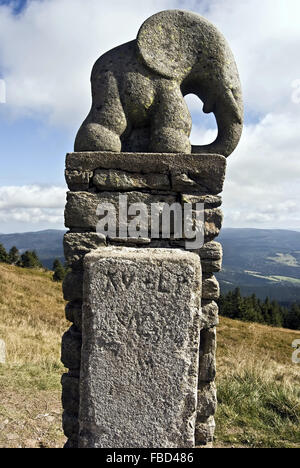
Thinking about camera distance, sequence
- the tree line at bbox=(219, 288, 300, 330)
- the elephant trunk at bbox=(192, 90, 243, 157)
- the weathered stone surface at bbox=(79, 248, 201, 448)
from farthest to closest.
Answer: the tree line at bbox=(219, 288, 300, 330), the elephant trunk at bbox=(192, 90, 243, 157), the weathered stone surface at bbox=(79, 248, 201, 448)

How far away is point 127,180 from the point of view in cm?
291

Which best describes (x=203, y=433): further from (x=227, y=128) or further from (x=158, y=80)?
(x=158, y=80)

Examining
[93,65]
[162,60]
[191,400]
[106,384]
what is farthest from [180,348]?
[93,65]

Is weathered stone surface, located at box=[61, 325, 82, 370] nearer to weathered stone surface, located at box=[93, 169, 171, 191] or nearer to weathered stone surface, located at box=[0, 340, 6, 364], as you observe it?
weathered stone surface, located at box=[93, 169, 171, 191]

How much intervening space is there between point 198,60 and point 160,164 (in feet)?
3.47

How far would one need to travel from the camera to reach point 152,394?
2244 millimetres

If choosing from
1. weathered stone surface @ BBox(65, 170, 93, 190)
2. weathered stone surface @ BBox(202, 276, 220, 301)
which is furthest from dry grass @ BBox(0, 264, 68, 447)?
weathered stone surface @ BBox(65, 170, 93, 190)

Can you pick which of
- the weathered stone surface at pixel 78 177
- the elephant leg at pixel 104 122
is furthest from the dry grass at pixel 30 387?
the elephant leg at pixel 104 122

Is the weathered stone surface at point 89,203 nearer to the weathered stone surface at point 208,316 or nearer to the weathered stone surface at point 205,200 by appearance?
the weathered stone surface at point 205,200

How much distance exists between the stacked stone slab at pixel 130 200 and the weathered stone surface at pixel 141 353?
0.64 m

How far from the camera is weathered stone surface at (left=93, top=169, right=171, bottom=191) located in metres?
2.90

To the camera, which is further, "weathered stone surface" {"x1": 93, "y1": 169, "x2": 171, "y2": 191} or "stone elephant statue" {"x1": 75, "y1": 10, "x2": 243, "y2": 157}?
"stone elephant statue" {"x1": 75, "y1": 10, "x2": 243, "y2": 157}
